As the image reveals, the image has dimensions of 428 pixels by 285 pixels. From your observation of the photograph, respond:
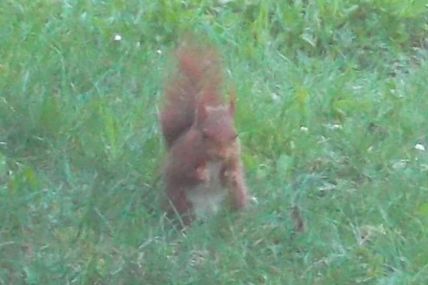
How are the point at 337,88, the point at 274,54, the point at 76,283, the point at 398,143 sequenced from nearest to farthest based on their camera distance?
the point at 76,283 < the point at 398,143 < the point at 337,88 < the point at 274,54

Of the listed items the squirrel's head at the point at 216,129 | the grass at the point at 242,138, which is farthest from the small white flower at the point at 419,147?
the squirrel's head at the point at 216,129

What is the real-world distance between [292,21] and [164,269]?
2331 mm

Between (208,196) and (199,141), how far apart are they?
0.21m

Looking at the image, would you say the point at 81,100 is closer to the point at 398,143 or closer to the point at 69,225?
the point at 69,225

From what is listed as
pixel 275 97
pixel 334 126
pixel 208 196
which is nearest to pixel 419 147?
pixel 334 126

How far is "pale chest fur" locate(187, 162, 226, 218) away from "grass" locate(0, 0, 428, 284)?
6cm

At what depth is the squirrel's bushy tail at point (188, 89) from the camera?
4.88m

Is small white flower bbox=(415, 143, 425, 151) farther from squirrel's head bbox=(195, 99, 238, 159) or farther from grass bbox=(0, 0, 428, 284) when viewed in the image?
squirrel's head bbox=(195, 99, 238, 159)

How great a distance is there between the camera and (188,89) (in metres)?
4.89

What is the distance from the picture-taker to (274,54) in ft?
20.6

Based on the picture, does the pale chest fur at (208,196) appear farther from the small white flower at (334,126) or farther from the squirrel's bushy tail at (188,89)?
the small white flower at (334,126)

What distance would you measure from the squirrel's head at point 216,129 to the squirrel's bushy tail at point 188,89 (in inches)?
3.1

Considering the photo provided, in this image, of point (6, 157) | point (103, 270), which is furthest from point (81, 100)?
point (103, 270)

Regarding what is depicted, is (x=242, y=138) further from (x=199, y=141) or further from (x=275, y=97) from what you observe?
(x=199, y=141)
